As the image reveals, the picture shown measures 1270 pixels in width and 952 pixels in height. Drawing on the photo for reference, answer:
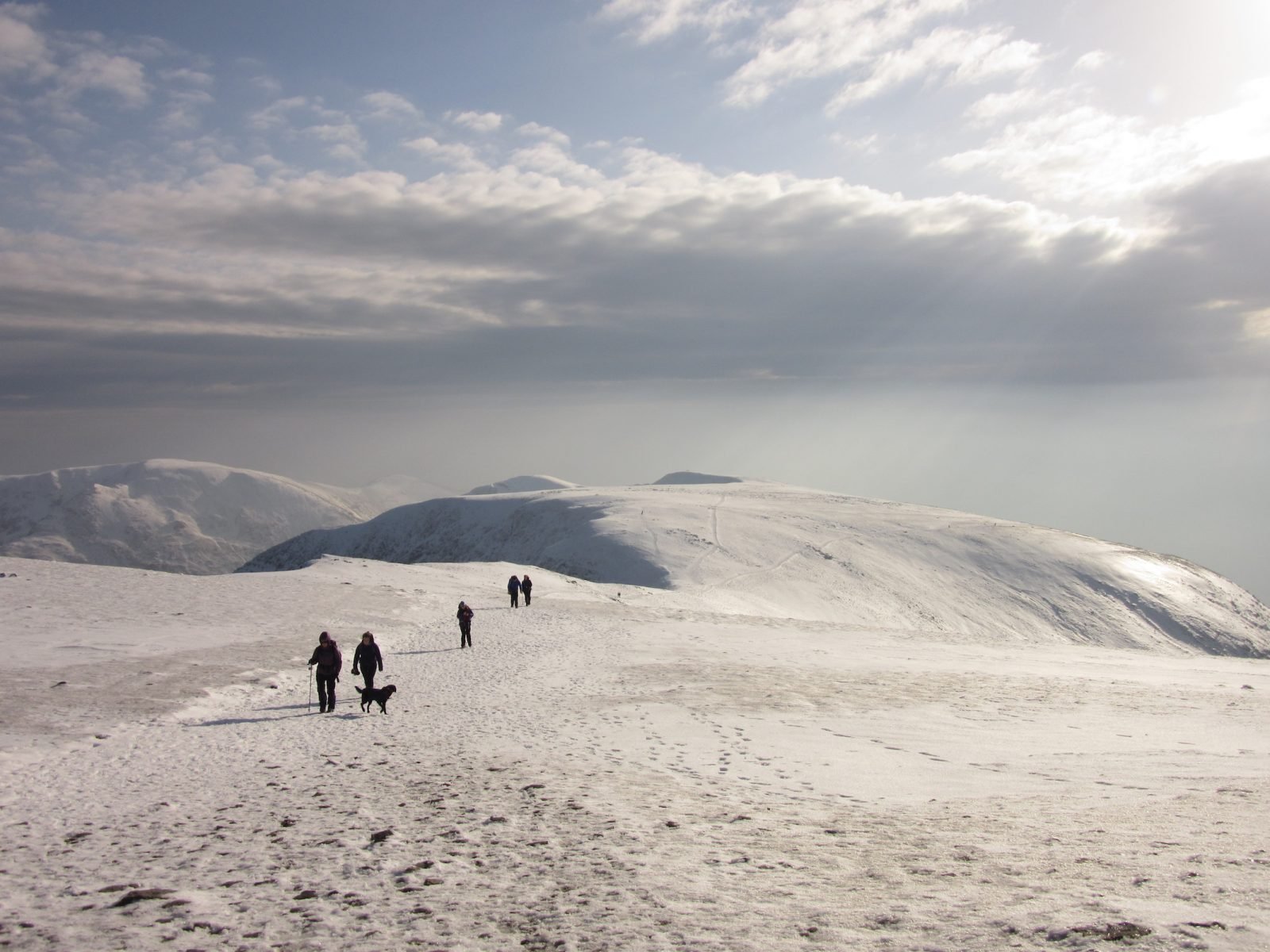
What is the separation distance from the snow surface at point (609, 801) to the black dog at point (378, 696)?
0.99 ft

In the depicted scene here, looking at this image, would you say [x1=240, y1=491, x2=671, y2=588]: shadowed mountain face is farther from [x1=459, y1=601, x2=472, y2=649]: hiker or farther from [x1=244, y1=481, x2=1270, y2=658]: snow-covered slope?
[x1=459, y1=601, x2=472, y2=649]: hiker

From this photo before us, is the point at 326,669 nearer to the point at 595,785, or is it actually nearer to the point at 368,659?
the point at 368,659

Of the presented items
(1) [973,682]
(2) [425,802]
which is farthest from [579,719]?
(1) [973,682]

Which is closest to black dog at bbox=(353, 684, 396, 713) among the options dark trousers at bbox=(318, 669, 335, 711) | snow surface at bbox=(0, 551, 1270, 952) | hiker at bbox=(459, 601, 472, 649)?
snow surface at bbox=(0, 551, 1270, 952)

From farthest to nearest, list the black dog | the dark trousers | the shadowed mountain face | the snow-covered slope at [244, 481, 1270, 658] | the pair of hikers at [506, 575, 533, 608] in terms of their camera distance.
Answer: the shadowed mountain face, the snow-covered slope at [244, 481, 1270, 658], the pair of hikers at [506, 575, 533, 608], the dark trousers, the black dog

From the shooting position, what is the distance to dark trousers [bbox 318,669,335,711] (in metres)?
17.8

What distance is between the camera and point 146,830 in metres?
9.43

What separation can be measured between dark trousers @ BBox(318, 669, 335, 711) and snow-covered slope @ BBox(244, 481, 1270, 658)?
1115 inches

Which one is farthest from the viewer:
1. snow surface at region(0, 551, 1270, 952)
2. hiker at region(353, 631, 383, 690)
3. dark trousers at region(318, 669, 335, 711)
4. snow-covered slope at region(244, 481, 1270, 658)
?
snow-covered slope at region(244, 481, 1270, 658)

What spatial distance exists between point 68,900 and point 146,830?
223cm

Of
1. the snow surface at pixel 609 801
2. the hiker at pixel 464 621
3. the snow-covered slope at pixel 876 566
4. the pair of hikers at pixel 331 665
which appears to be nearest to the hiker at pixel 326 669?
the pair of hikers at pixel 331 665

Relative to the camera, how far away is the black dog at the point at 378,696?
17.7m

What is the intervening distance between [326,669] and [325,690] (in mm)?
727

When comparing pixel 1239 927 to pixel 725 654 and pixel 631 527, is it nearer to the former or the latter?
pixel 725 654
